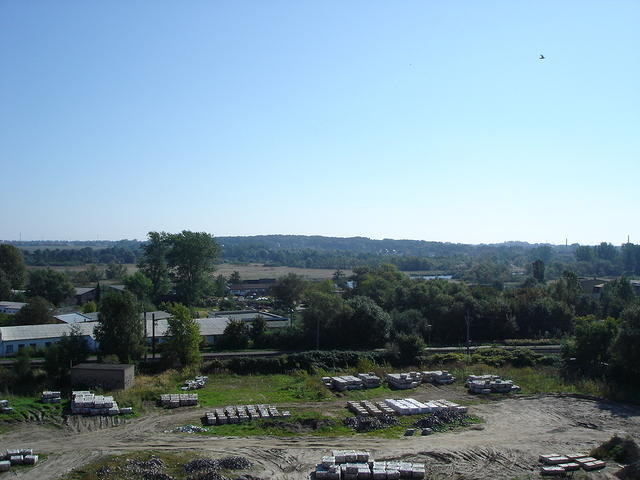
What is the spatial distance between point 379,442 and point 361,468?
3046mm

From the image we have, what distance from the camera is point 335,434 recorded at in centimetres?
2119

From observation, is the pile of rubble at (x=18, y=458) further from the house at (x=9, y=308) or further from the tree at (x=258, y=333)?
the house at (x=9, y=308)

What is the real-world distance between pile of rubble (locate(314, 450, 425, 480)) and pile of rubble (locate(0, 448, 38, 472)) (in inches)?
347

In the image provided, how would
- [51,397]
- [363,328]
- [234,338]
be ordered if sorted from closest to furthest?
[51,397], [234,338], [363,328]

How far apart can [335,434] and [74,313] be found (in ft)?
106

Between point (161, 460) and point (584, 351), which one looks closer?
point (161, 460)

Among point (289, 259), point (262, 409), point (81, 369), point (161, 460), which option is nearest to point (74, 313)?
point (81, 369)

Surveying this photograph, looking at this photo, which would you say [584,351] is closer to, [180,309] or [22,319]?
[180,309]

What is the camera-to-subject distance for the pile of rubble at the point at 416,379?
28.9 metres

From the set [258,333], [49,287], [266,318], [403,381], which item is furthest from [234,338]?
[49,287]

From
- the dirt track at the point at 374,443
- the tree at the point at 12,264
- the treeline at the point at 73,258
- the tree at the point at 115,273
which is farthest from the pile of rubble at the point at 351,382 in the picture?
the treeline at the point at 73,258

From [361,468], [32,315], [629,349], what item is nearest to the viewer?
[361,468]

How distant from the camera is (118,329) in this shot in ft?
103

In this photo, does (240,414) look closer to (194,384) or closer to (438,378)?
(194,384)
